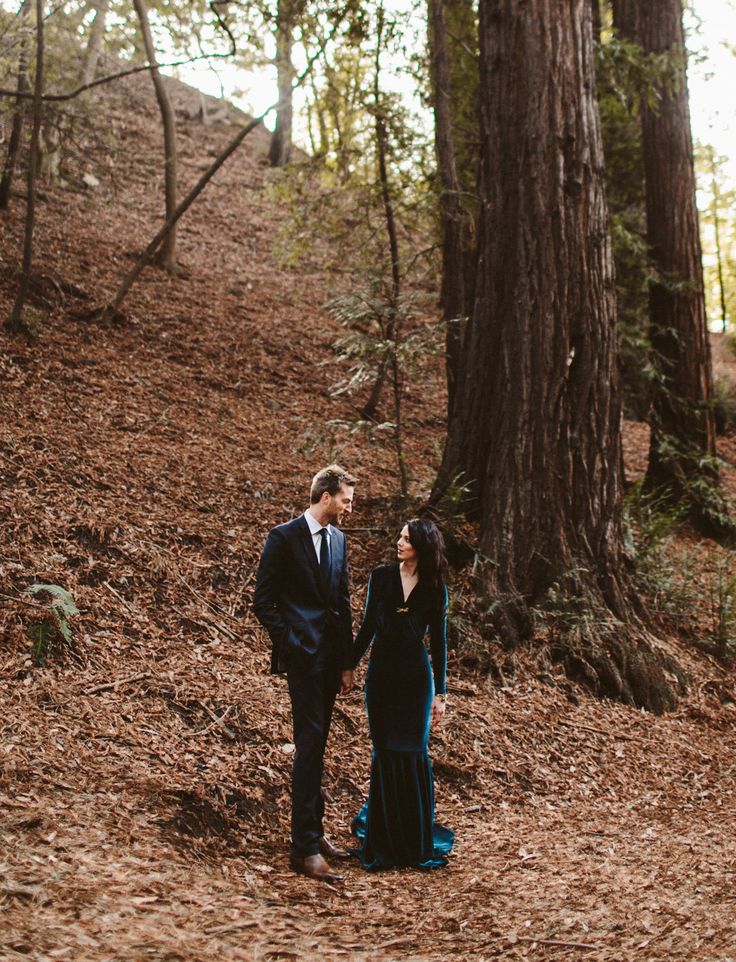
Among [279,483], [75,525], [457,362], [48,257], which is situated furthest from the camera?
[48,257]

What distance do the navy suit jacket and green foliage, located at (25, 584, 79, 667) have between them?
1911 mm

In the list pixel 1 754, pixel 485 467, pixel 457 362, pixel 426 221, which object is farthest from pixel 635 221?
pixel 1 754

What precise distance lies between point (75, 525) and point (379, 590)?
11.0 feet

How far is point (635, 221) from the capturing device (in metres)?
13.5

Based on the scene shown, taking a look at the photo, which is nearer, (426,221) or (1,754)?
(1,754)

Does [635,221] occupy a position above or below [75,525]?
above

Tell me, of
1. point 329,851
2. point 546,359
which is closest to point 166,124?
point 546,359

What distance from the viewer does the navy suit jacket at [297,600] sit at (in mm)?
4344

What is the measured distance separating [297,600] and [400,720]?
0.85m

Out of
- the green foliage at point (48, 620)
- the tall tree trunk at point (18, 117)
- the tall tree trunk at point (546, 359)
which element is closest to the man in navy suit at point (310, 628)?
the green foliage at point (48, 620)

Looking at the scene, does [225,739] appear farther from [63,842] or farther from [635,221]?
[635,221]

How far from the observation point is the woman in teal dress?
4.47 m

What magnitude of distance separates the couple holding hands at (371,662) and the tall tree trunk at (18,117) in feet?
27.0

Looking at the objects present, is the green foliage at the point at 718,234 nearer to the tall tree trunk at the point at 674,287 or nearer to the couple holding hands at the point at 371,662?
the tall tree trunk at the point at 674,287
